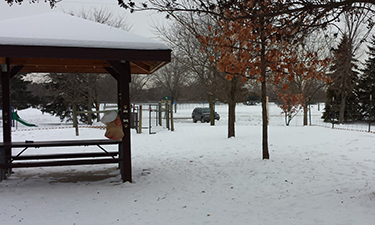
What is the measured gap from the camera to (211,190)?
586cm

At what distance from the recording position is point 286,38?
585cm

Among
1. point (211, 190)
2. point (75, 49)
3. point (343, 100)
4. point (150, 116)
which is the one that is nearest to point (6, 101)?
point (75, 49)

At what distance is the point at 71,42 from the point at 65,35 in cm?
31

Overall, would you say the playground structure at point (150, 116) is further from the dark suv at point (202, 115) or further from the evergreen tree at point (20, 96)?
the evergreen tree at point (20, 96)

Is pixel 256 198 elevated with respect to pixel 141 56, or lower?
lower

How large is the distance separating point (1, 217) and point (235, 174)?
446cm

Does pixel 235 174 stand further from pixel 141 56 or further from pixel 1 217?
pixel 1 217

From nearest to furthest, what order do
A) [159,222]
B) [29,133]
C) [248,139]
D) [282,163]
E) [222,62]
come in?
[159,222] → [222,62] → [282,163] → [248,139] → [29,133]

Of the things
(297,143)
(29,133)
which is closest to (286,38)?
(297,143)

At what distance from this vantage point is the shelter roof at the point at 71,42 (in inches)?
215

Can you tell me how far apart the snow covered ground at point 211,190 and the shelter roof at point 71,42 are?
2.50 m

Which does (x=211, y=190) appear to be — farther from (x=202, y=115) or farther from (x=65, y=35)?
(x=202, y=115)

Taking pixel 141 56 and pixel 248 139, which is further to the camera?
pixel 248 139

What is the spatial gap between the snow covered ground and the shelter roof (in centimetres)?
250
